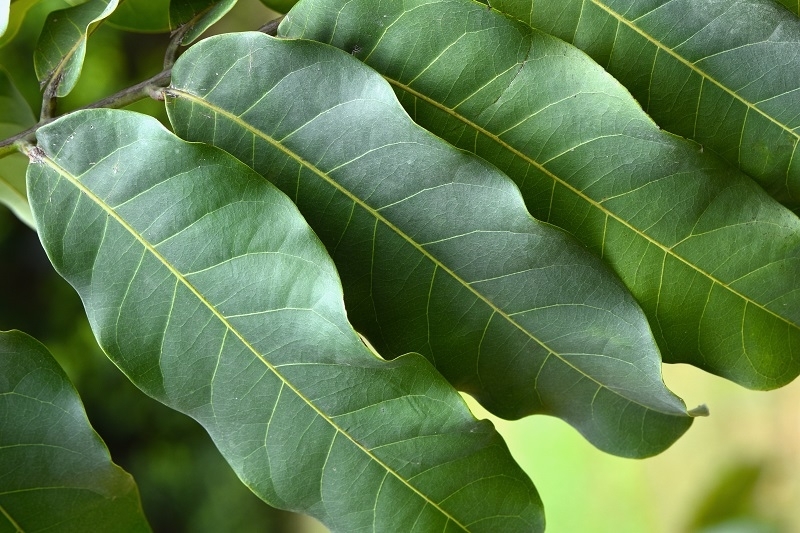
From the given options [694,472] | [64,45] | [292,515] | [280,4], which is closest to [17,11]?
[64,45]

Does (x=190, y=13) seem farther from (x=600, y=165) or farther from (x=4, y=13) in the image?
(x=600, y=165)

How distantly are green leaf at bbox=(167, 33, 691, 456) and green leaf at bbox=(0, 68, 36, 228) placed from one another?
35 centimetres

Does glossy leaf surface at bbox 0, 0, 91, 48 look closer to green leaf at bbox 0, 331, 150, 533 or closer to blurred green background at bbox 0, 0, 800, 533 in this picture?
blurred green background at bbox 0, 0, 800, 533

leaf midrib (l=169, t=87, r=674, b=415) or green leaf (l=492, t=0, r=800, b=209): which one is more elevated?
green leaf (l=492, t=0, r=800, b=209)

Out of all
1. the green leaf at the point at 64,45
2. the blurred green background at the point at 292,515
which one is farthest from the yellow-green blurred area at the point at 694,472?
the green leaf at the point at 64,45

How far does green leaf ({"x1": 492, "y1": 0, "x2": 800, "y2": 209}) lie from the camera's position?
43cm

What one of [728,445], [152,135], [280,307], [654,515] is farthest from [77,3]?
[654,515]

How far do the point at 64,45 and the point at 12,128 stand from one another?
230mm

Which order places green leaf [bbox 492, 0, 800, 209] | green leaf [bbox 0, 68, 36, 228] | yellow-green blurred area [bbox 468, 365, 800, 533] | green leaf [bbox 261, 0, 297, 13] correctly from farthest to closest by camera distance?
yellow-green blurred area [bbox 468, 365, 800, 533], green leaf [bbox 0, 68, 36, 228], green leaf [bbox 261, 0, 297, 13], green leaf [bbox 492, 0, 800, 209]

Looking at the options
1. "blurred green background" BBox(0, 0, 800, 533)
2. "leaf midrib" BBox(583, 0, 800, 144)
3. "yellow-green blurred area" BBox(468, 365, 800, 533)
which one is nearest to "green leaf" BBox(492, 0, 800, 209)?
"leaf midrib" BBox(583, 0, 800, 144)

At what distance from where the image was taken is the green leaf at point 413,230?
17.1 inches

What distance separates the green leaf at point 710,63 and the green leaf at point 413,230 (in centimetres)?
11

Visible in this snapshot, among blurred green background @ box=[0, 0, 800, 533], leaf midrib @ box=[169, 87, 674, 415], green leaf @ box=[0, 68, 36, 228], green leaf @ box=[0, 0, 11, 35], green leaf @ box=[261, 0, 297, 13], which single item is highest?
green leaf @ box=[261, 0, 297, 13]

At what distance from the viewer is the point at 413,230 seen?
0.45 metres
